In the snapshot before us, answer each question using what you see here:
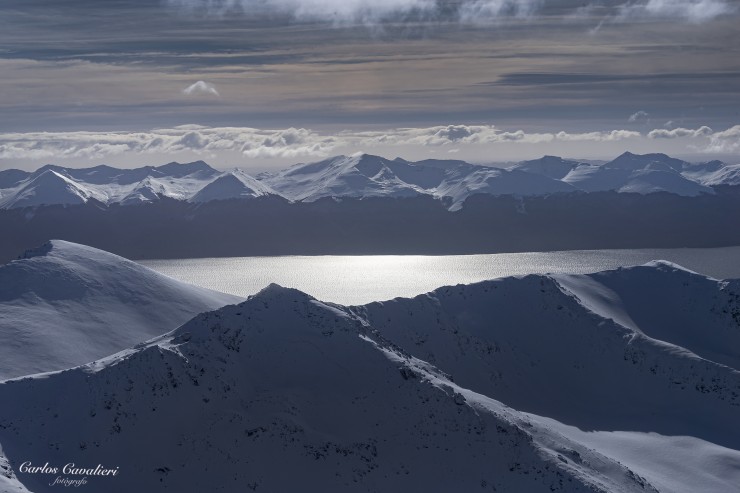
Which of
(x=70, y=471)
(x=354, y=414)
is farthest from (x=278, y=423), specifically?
(x=70, y=471)

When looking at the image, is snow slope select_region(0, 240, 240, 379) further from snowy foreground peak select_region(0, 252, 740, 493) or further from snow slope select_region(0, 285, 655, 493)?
snowy foreground peak select_region(0, 252, 740, 493)

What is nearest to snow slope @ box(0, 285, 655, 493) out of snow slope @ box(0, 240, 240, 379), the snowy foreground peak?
the snowy foreground peak

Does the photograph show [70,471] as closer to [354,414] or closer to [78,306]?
[354,414]

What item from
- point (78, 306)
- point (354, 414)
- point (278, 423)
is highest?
point (278, 423)

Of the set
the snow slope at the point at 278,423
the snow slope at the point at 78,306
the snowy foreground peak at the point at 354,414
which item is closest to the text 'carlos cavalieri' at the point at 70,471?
the snowy foreground peak at the point at 354,414

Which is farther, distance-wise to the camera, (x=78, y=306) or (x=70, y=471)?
(x=78, y=306)

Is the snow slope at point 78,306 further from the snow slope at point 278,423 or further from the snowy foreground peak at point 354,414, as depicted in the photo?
the snowy foreground peak at point 354,414

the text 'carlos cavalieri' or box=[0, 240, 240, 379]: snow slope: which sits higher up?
the text 'carlos cavalieri'
